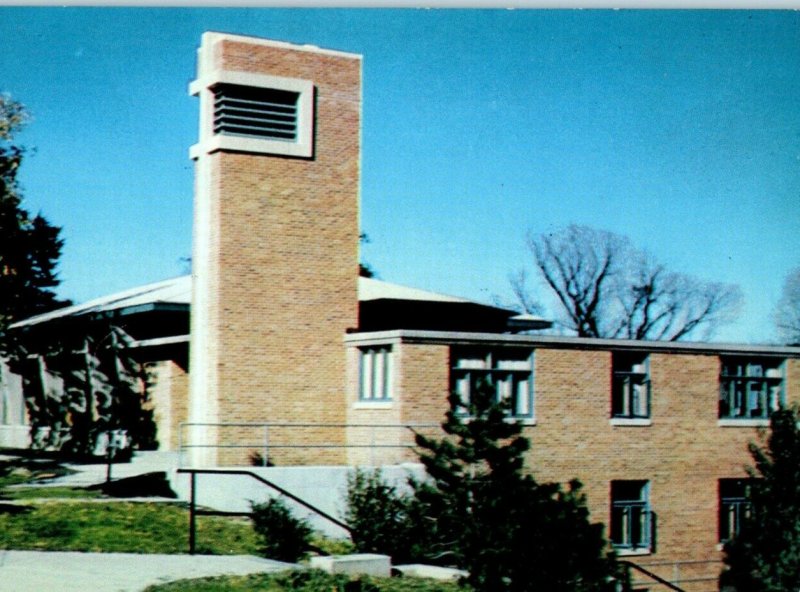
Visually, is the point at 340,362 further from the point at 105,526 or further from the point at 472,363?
the point at 105,526

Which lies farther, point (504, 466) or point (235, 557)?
point (235, 557)

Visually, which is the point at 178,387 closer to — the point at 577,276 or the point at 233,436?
the point at 233,436

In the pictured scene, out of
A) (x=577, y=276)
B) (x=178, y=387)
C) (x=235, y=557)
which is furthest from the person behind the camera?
(x=577, y=276)

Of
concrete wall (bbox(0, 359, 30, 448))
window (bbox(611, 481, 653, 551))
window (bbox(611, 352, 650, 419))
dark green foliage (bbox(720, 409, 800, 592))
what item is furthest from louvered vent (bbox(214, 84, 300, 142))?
concrete wall (bbox(0, 359, 30, 448))

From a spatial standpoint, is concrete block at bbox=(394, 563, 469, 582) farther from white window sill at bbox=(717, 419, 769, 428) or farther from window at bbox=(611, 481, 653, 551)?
white window sill at bbox=(717, 419, 769, 428)

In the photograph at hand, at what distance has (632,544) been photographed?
14938mm

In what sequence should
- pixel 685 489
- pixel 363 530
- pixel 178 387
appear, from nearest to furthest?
pixel 363 530
pixel 685 489
pixel 178 387

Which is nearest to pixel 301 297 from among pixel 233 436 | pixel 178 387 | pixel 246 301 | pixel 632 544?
pixel 246 301

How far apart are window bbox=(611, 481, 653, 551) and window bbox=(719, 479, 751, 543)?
99cm

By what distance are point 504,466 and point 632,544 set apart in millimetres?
6407

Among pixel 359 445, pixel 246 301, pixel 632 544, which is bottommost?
pixel 632 544

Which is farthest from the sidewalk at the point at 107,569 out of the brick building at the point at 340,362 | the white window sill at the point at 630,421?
the white window sill at the point at 630,421

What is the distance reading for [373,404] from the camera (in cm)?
1451

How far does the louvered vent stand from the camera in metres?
14.1
